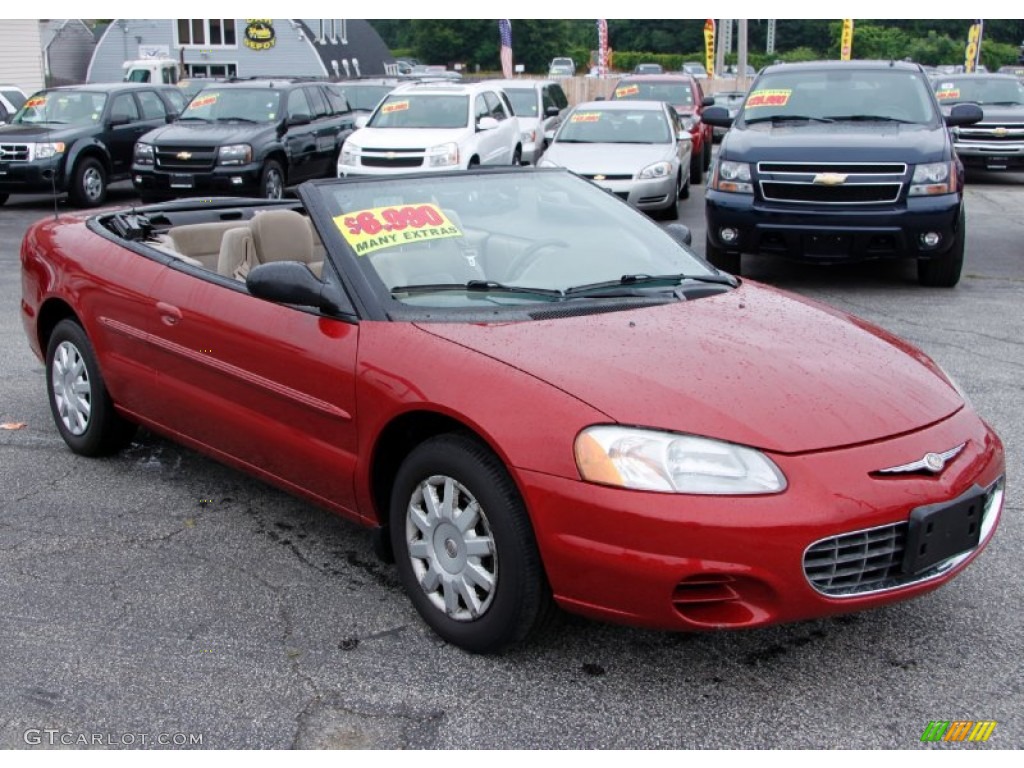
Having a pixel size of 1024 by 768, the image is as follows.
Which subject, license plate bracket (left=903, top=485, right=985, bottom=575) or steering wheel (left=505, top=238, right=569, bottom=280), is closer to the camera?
license plate bracket (left=903, top=485, right=985, bottom=575)

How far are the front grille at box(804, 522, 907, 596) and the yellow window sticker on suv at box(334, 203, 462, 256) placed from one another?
184cm

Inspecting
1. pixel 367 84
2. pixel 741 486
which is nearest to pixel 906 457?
pixel 741 486

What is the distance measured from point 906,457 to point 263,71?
51476 mm

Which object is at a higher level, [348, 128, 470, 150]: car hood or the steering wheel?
the steering wheel

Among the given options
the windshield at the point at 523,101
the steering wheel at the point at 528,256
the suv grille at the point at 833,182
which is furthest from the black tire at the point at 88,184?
the steering wheel at the point at 528,256

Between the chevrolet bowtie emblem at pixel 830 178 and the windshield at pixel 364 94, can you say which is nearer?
the chevrolet bowtie emblem at pixel 830 178

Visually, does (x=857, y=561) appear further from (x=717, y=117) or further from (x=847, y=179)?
(x=717, y=117)

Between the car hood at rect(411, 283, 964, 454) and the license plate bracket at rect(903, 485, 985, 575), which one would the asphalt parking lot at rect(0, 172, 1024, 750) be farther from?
the car hood at rect(411, 283, 964, 454)

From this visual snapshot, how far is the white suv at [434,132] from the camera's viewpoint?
49.5 feet

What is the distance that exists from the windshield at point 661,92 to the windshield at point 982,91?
14.7ft

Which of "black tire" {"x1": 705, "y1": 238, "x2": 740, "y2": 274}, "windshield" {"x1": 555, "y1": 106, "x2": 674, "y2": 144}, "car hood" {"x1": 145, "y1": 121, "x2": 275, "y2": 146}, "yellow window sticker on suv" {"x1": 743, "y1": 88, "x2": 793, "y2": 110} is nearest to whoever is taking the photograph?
"black tire" {"x1": 705, "y1": 238, "x2": 740, "y2": 274}

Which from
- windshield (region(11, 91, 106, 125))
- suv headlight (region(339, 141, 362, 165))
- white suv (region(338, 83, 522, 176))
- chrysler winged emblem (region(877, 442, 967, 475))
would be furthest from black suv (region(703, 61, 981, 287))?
windshield (region(11, 91, 106, 125))

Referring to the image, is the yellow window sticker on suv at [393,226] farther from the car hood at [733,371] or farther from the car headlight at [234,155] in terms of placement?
the car headlight at [234,155]

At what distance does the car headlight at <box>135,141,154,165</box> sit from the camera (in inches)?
606
